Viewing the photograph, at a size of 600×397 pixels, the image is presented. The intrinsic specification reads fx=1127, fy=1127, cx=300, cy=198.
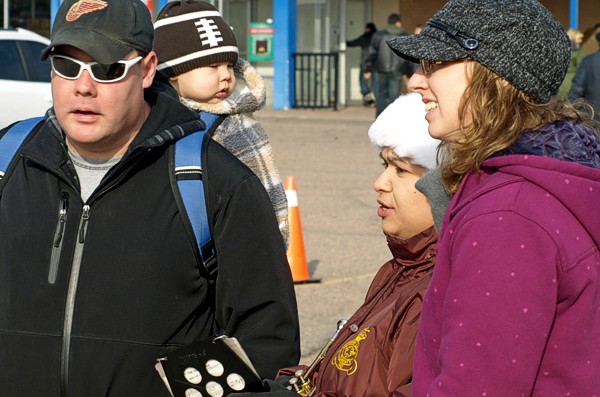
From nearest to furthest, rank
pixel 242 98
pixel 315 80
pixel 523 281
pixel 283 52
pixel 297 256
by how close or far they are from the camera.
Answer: pixel 523 281
pixel 242 98
pixel 297 256
pixel 283 52
pixel 315 80

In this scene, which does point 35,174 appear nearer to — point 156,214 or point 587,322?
point 156,214

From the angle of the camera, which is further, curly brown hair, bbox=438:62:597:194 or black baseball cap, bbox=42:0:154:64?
black baseball cap, bbox=42:0:154:64

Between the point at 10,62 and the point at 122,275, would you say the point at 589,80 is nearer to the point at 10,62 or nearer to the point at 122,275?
the point at 10,62

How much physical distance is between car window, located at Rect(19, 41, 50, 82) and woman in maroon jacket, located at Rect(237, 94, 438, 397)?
11.6 metres

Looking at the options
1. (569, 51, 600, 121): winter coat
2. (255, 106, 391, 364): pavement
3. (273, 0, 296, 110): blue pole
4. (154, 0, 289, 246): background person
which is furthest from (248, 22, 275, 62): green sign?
(154, 0, 289, 246): background person

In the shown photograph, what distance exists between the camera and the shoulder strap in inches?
117

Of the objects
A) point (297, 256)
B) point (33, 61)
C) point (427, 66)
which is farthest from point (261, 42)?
point (427, 66)

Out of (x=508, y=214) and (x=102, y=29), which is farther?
(x=102, y=29)

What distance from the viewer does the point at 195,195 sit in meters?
2.97

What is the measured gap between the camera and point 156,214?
9.73 ft

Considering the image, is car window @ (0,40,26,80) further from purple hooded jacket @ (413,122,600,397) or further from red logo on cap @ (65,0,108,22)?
purple hooded jacket @ (413,122,600,397)

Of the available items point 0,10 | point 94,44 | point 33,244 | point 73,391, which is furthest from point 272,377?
point 0,10

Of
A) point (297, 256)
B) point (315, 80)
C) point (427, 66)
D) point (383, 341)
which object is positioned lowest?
point (315, 80)

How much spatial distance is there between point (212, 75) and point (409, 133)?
1313 mm
